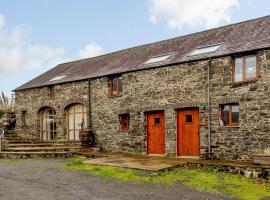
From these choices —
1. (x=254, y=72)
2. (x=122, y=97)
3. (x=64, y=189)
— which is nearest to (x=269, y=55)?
(x=254, y=72)

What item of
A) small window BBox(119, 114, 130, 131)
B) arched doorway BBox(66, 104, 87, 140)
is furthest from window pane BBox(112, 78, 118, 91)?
arched doorway BBox(66, 104, 87, 140)

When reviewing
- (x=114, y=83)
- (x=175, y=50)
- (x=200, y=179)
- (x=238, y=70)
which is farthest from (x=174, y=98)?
(x=200, y=179)

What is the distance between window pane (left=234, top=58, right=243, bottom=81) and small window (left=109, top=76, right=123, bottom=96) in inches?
264

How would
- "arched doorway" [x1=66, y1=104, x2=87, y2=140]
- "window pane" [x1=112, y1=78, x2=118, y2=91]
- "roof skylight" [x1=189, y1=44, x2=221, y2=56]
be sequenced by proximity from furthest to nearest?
"arched doorway" [x1=66, y1=104, x2=87, y2=140]
"window pane" [x1=112, y1=78, x2=118, y2=91]
"roof skylight" [x1=189, y1=44, x2=221, y2=56]

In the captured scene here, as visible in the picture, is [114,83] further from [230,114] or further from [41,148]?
[230,114]

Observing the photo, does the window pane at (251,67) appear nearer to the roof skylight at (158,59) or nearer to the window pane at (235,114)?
the window pane at (235,114)

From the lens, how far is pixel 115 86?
60.6 ft

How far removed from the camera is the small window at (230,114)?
45.4 feet

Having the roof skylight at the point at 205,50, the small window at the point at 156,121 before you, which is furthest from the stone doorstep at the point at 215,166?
the roof skylight at the point at 205,50

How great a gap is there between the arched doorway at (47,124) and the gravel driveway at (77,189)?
10.7m

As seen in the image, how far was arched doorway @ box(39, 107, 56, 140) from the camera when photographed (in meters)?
22.3

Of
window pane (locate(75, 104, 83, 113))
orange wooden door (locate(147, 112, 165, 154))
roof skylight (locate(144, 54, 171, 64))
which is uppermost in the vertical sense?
roof skylight (locate(144, 54, 171, 64))

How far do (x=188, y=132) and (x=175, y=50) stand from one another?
5.01 metres

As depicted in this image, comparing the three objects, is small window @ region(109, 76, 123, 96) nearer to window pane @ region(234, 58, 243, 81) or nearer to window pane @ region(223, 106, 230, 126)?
window pane @ region(223, 106, 230, 126)
